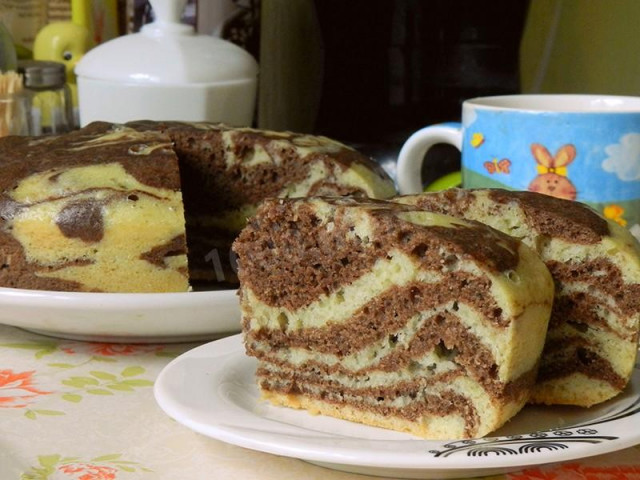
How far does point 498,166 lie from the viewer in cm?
119

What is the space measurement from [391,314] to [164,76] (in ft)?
3.02

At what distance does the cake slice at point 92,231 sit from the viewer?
1139 mm

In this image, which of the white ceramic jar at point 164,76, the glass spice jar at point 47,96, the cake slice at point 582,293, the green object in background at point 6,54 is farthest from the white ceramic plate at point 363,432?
the green object in background at point 6,54

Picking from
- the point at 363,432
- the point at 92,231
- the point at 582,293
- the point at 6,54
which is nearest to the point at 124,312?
the point at 92,231

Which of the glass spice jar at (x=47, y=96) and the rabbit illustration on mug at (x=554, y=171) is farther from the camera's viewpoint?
the glass spice jar at (x=47, y=96)

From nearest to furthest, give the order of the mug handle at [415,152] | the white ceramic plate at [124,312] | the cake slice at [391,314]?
1. the cake slice at [391,314]
2. the white ceramic plate at [124,312]
3. the mug handle at [415,152]

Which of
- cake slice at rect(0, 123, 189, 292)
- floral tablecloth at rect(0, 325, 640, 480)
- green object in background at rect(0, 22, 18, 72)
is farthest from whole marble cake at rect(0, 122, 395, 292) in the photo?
green object in background at rect(0, 22, 18, 72)

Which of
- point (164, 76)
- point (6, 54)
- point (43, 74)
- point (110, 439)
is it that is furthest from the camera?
point (6, 54)

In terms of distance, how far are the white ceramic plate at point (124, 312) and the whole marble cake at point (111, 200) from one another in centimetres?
9

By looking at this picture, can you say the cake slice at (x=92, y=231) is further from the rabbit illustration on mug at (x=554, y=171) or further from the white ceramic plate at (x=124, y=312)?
the rabbit illustration on mug at (x=554, y=171)

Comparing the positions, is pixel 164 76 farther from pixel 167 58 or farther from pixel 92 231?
pixel 92 231

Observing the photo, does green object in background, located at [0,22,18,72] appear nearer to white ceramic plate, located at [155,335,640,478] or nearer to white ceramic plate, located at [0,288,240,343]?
white ceramic plate, located at [0,288,240,343]

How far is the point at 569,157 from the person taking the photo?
113 cm

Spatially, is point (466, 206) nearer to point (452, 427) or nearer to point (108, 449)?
point (452, 427)
